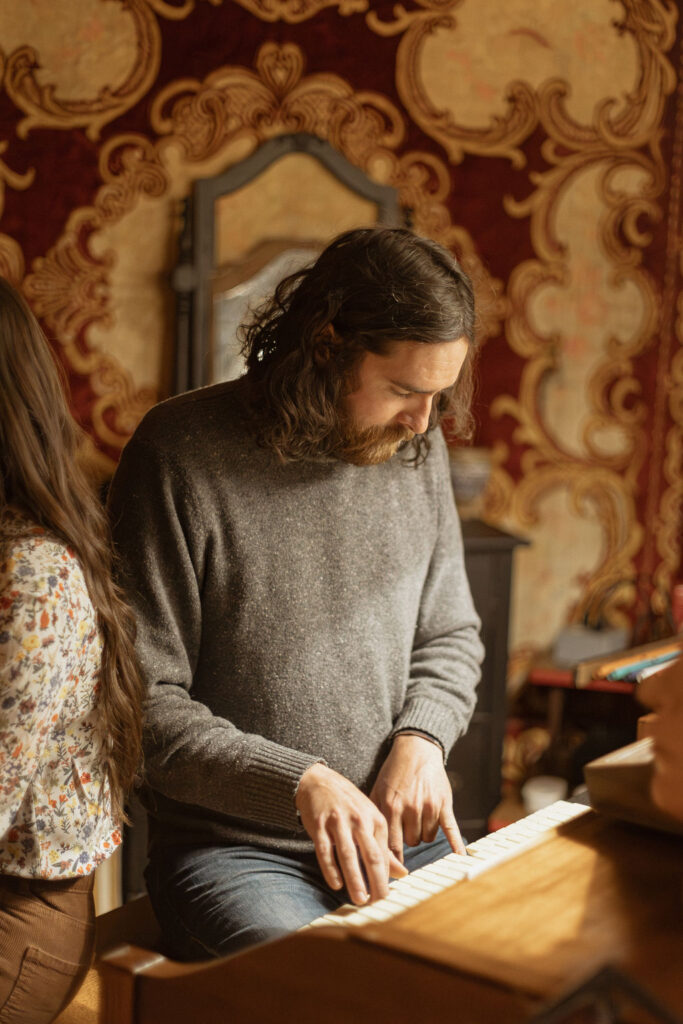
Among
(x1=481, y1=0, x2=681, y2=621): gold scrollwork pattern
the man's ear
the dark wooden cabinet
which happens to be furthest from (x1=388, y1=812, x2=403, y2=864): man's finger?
(x1=481, y1=0, x2=681, y2=621): gold scrollwork pattern

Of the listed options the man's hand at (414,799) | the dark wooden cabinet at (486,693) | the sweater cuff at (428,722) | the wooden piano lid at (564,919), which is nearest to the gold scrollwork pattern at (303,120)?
the dark wooden cabinet at (486,693)

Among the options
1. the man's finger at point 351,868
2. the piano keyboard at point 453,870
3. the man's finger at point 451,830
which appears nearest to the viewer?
the piano keyboard at point 453,870

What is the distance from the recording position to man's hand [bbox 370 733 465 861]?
1.65 metres

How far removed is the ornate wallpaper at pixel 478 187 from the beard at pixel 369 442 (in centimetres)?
136

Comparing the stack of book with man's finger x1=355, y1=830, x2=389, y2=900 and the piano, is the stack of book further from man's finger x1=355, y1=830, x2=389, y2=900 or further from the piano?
the piano

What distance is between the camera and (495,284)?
355 cm

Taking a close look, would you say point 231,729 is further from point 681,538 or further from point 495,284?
point 681,538

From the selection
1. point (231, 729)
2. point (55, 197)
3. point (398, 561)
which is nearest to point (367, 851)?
point (231, 729)

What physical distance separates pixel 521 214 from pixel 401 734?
2.23 metres

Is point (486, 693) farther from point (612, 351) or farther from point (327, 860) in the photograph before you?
point (327, 860)

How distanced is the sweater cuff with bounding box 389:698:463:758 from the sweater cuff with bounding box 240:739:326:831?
0.27 metres

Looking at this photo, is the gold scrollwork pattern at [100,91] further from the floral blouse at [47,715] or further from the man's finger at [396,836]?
the man's finger at [396,836]

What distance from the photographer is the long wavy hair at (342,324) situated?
1.74 metres

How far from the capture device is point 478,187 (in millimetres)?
3498
